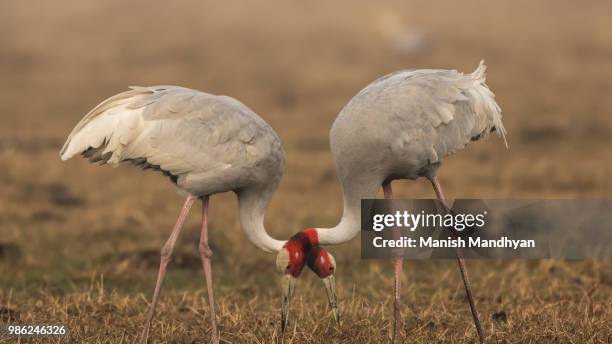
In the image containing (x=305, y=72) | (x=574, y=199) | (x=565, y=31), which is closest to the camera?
(x=574, y=199)

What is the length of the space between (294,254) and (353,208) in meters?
0.55

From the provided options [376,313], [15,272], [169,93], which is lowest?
[376,313]

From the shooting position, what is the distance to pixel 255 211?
5852mm

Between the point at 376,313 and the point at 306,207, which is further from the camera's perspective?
the point at 306,207

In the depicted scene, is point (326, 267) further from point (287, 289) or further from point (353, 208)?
point (353, 208)

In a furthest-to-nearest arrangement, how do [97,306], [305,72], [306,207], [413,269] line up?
[305,72] → [306,207] → [413,269] → [97,306]

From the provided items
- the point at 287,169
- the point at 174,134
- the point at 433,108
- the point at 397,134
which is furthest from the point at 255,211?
the point at 287,169

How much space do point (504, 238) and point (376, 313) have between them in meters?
2.52

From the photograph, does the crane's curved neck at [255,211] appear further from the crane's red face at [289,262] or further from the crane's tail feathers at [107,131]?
the crane's tail feathers at [107,131]

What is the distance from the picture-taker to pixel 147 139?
18.4 ft

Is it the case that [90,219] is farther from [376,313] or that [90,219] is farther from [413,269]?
[376,313]

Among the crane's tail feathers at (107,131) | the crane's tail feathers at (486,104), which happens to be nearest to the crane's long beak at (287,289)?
the crane's tail feathers at (107,131)

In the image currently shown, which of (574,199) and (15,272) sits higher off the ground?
(574,199)

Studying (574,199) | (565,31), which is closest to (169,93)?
(574,199)
